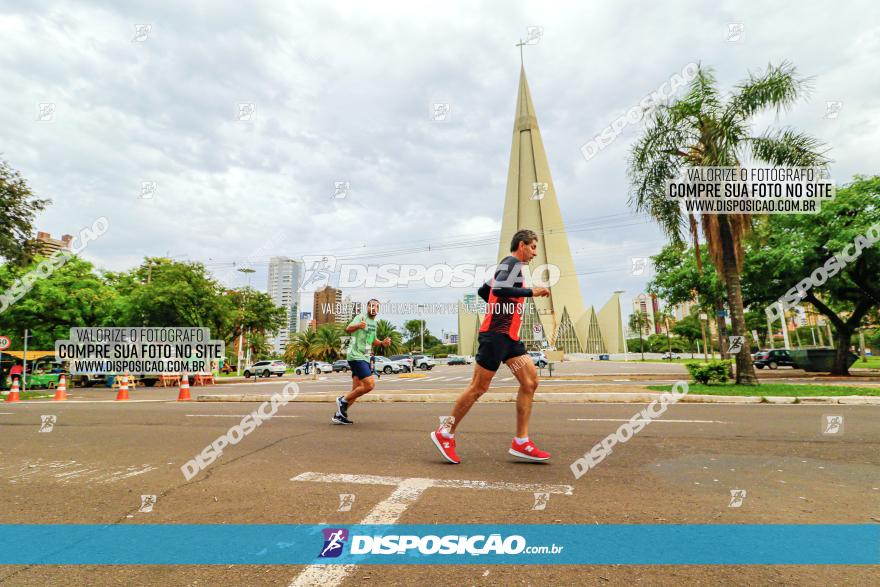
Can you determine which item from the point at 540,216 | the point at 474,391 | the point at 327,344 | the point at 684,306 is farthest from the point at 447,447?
the point at 684,306

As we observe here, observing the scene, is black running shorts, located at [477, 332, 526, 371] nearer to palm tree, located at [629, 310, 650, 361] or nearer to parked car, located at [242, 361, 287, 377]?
parked car, located at [242, 361, 287, 377]

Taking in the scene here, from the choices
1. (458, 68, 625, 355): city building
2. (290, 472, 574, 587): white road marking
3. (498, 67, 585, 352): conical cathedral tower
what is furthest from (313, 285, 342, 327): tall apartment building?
(290, 472, 574, 587): white road marking

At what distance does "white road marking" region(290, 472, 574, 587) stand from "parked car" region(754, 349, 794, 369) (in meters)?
33.4

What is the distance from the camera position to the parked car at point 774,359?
2927 cm

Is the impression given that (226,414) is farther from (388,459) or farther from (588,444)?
(588,444)

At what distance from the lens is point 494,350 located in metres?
4.26

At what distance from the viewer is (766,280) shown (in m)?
17.7

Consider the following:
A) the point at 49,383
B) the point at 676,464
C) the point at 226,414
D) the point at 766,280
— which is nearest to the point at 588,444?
the point at 676,464

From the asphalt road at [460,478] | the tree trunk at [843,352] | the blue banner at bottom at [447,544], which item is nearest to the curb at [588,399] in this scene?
the asphalt road at [460,478]

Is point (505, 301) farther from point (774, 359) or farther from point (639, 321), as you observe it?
point (639, 321)

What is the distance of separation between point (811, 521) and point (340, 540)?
110 inches

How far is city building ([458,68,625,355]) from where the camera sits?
3787 inches

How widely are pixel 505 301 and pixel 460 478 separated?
1.63 meters

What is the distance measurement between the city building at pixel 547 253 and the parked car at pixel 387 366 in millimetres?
58988
